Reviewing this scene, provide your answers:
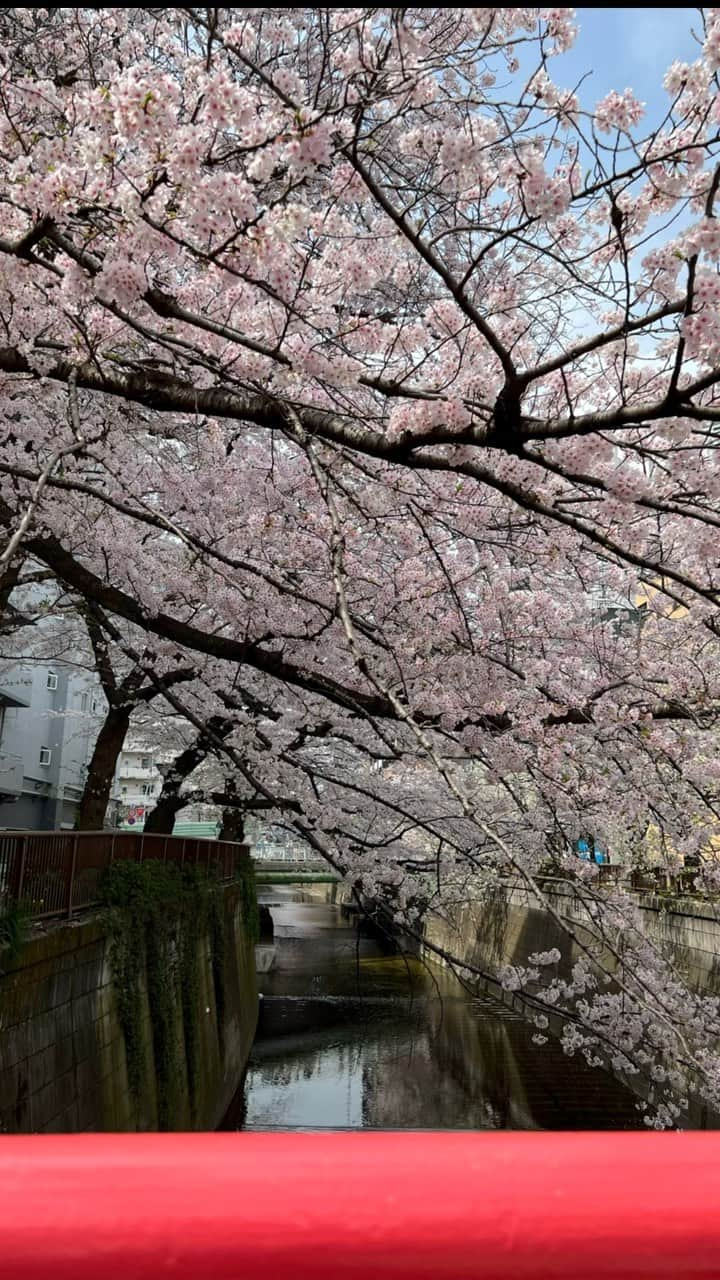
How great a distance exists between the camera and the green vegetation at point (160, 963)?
389 inches

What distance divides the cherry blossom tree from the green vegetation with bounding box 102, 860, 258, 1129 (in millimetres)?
2016

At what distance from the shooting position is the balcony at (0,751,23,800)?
3134 centimetres

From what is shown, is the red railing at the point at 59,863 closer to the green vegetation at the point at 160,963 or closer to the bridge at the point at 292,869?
the green vegetation at the point at 160,963

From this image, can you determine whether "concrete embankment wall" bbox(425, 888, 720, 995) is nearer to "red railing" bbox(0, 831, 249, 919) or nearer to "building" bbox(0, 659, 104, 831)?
"red railing" bbox(0, 831, 249, 919)

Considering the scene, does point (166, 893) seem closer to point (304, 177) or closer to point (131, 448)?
point (131, 448)

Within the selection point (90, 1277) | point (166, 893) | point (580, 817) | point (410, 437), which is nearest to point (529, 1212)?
point (90, 1277)

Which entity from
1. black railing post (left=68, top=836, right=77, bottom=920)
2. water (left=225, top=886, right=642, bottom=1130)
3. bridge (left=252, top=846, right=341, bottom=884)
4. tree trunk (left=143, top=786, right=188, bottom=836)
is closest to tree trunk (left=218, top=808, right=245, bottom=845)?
water (left=225, top=886, right=642, bottom=1130)

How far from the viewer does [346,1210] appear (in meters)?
0.79

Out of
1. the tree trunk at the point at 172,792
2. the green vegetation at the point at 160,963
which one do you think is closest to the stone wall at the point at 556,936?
the green vegetation at the point at 160,963

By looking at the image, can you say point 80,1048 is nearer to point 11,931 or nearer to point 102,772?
point 11,931

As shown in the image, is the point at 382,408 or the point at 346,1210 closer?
the point at 346,1210

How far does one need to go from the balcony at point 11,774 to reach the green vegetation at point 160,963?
707 inches

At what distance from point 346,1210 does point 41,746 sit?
36959 mm

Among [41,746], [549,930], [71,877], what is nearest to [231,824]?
[549,930]
